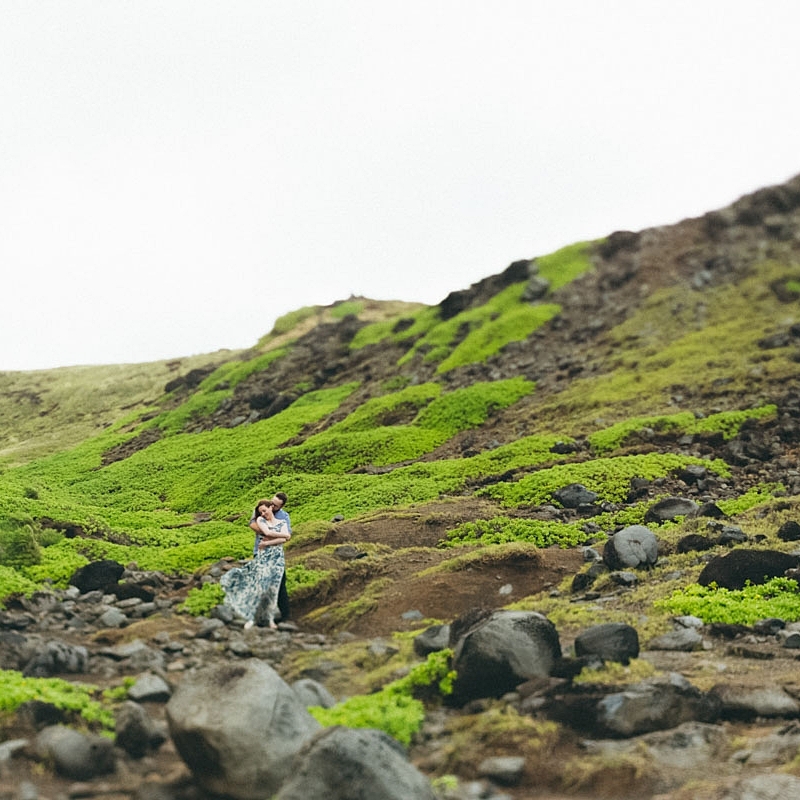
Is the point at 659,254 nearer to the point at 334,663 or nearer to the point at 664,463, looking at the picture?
the point at 664,463

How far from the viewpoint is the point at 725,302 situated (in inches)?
1687

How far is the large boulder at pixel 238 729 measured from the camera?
6.74 metres

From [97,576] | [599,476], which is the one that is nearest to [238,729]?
[97,576]

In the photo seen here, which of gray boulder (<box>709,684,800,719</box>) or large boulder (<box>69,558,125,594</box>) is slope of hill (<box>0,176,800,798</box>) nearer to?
large boulder (<box>69,558,125,594</box>)

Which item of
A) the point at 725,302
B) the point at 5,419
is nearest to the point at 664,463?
the point at 725,302

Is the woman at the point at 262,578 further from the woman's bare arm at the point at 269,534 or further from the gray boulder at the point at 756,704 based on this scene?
the gray boulder at the point at 756,704

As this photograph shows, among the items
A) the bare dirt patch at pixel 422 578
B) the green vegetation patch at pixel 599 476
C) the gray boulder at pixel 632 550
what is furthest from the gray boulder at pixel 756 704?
the green vegetation patch at pixel 599 476

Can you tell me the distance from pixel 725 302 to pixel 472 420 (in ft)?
60.7

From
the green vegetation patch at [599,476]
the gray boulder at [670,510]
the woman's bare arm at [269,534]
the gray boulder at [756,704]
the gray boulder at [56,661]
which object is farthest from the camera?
the green vegetation patch at [599,476]

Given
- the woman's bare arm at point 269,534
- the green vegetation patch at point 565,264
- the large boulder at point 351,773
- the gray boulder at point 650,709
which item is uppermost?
the green vegetation patch at point 565,264

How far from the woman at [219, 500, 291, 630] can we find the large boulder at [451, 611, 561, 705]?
4.69 meters

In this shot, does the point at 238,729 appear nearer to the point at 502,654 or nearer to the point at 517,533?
the point at 502,654

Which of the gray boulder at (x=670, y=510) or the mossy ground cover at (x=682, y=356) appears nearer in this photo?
the gray boulder at (x=670, y=510)

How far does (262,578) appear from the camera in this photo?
13234 mm
